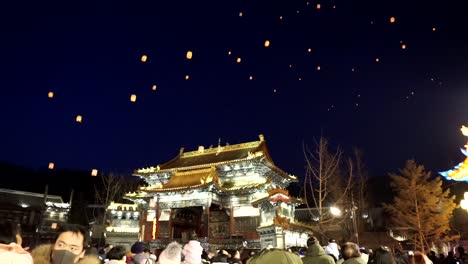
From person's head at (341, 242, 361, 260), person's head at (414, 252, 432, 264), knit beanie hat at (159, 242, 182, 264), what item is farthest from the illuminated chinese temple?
knit beanie hat at (159, 242, 182, 264)

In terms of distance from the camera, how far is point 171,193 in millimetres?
25656

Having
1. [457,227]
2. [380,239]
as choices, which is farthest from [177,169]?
[457,227]

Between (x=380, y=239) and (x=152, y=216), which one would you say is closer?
(x=152, y=216)

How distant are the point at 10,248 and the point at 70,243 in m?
1.12

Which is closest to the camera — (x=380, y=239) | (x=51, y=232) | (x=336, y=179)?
(x=380, y=239)

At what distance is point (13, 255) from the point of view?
2.72 meters

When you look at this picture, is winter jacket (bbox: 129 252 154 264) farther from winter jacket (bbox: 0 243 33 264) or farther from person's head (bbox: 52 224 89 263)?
winter jacket (bbox: 0 243 33 264)

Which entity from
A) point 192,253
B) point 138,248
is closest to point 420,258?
point 192,253

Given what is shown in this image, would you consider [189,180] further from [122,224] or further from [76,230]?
[76,230]

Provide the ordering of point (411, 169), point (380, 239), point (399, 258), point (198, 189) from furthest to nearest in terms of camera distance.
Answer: point (380, 239)
point (411, 169)
point (198, 189)
point (399, 258)

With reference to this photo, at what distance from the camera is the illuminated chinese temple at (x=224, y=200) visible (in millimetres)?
22938

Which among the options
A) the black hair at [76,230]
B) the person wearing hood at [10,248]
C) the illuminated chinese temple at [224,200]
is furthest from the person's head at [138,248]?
the illuminated chinese temple at [224,200]

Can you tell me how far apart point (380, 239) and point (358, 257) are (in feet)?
96.7

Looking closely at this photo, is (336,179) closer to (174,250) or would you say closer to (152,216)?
(152,216)
